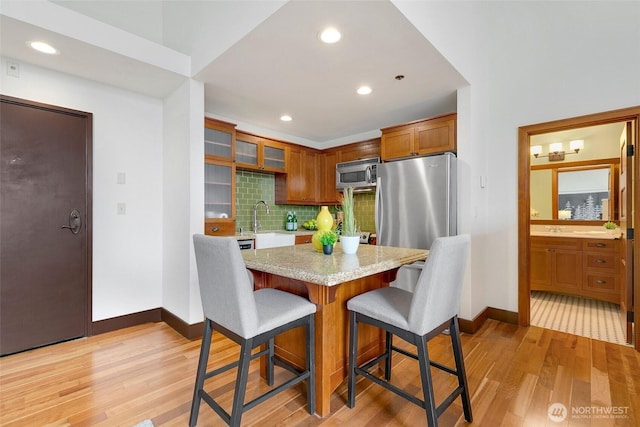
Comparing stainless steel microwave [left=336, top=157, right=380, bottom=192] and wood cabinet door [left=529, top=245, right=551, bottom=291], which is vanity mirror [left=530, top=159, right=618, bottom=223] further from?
stainless steel microwave [left=336, top=157, right=380, bottom=192]

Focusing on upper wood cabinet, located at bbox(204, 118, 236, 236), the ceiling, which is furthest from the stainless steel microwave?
upper wood cabinet, located at bbox(204, 118, 236, 236)

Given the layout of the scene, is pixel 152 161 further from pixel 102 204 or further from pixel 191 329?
pixel 191 329

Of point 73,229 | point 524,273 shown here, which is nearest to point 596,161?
point 524,273

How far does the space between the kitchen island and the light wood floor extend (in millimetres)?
210

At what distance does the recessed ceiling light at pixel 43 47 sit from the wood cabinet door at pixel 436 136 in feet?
11.2

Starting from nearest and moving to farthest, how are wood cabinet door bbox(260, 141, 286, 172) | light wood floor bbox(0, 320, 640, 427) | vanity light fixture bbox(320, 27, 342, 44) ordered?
1. light wood floor bbox(0, 320, 640, 427)
2. vanity light fixture bbox(320, 27, 342, 44)
3. wood cabinet door bbox(260, 141, 286, 172)

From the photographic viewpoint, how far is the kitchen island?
1420mm

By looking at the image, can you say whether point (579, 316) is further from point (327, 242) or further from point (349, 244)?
point (327, 242)

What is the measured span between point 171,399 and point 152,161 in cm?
231

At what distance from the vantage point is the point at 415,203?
3068mm

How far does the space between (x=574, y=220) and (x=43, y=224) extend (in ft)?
21.1

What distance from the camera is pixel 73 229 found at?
8.75 feet

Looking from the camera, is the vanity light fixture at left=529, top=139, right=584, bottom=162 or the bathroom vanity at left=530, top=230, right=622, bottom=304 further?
the vanity light fixture at left=529, top=139, right=584, bottom=162

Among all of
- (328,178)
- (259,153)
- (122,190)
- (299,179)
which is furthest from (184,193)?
(328,178)
